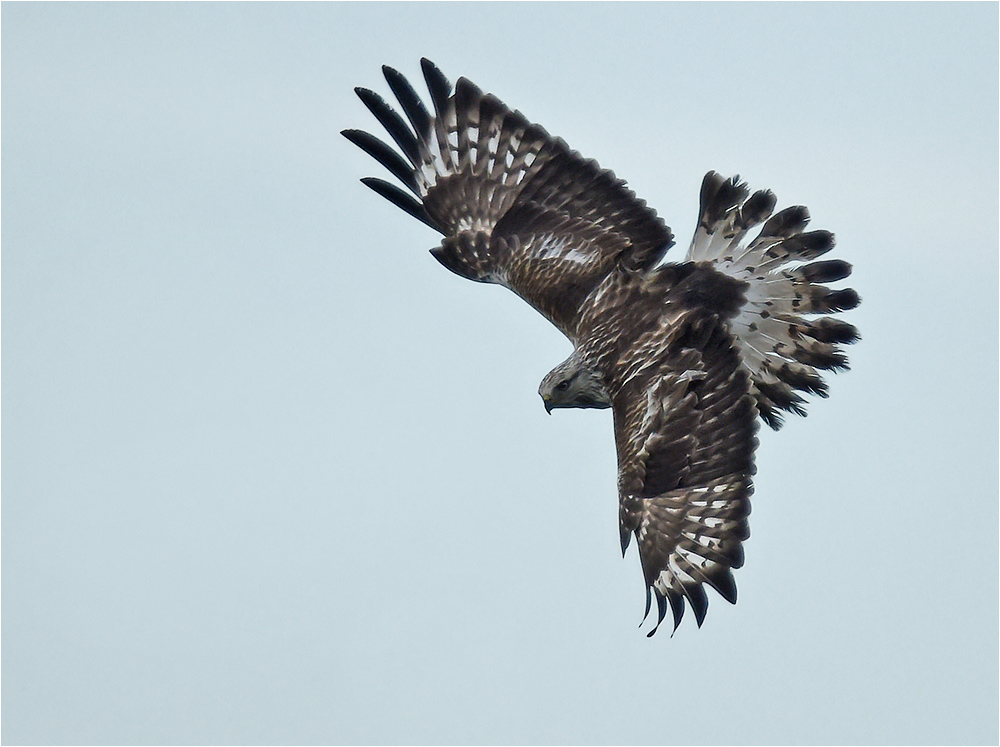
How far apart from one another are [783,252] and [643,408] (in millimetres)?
1456

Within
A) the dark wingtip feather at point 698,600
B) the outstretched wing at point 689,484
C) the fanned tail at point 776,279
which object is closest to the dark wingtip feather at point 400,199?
the fanned tail at point 776,279

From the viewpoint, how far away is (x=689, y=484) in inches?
445

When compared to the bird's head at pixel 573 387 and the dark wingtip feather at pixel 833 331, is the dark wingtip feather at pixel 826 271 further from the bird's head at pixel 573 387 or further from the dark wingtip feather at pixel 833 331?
the bird's head at pixel 573 387

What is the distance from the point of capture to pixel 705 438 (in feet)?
37.2

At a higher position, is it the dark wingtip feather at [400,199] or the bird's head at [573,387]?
the dark wingtip feather at [400,199]

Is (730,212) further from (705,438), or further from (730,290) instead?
(705,438)

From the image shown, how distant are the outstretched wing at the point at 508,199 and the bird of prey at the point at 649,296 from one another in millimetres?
10

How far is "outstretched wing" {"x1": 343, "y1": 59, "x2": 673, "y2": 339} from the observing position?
495 inches

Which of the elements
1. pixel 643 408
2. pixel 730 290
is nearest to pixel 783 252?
pixel 730 290

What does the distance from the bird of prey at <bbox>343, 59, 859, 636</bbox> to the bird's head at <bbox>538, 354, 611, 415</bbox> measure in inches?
0.6

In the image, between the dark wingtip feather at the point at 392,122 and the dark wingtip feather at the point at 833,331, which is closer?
the dark wingtip feather at the point at 833,331

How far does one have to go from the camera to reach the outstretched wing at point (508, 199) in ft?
41.2

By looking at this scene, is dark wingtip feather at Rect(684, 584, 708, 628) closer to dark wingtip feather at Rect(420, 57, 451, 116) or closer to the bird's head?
the bird's head

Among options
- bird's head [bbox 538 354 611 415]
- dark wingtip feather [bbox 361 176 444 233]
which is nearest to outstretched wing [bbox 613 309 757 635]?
bird's head [bbox 538 354 611 415]
